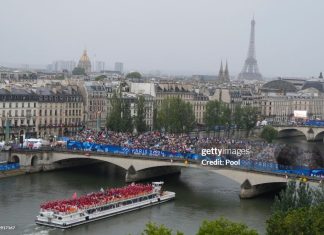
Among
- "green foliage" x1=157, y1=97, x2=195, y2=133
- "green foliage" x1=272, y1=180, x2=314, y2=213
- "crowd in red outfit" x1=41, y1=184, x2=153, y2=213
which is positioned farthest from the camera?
"green foliage" x1=157, y1=97, x2=195, y2=133

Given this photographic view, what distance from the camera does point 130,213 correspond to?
43312mm

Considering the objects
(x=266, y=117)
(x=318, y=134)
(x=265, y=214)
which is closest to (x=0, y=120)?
(x=265, y=214)

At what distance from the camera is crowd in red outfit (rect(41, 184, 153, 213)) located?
3941 cm

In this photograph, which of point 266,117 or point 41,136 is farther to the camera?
point 266,117

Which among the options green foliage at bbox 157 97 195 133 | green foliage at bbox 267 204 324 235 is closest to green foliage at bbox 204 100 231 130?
green foliage at bbox 157 97 195 133

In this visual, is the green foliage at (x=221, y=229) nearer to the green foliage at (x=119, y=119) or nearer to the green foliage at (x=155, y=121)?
the green foliage at (x=119, y=119)

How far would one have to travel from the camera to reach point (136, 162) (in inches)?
2067

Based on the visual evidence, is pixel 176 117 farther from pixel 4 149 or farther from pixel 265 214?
pixel 265 214

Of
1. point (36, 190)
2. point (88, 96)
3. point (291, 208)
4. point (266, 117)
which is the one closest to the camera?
point (291, 208)

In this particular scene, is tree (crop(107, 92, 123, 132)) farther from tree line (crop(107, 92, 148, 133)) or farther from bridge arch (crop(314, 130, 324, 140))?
bridge arch (crop(314, 130, 324, 140))

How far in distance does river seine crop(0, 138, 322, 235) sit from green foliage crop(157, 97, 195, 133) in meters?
18.8

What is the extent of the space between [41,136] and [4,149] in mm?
17977

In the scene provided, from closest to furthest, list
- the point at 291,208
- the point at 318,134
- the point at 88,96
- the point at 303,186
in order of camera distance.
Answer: the point at 291,208, the point at 303,186, the point at 88,96, the point at 318,134

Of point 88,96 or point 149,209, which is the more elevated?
point 88,96
